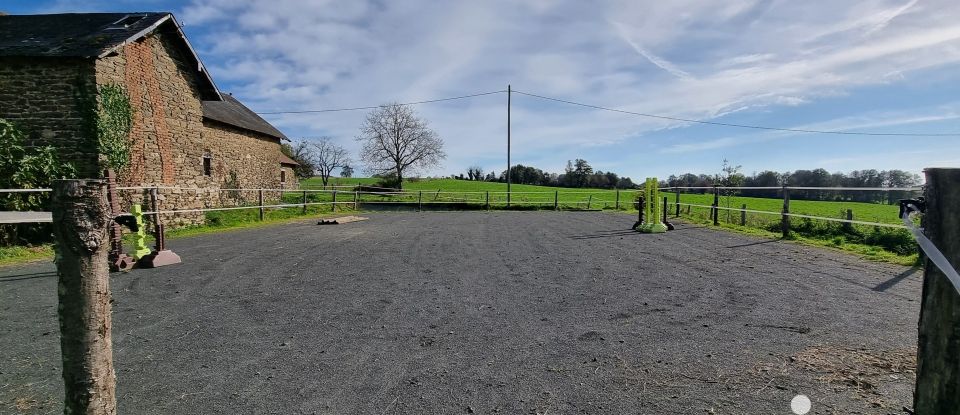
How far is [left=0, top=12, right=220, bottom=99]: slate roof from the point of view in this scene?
10.6 metres

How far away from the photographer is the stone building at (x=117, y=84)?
1063 centimetres

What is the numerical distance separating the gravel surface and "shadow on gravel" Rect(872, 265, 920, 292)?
1.2 inches

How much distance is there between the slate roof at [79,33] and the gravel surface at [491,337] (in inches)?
266

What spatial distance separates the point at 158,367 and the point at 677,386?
364cm

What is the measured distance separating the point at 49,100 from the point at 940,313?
1547cm

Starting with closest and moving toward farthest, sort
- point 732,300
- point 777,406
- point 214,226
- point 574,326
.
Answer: point 777,406 → point 574,326 → point 732,300 → point 214,226

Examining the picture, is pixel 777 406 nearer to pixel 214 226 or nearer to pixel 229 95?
pixel 214 226

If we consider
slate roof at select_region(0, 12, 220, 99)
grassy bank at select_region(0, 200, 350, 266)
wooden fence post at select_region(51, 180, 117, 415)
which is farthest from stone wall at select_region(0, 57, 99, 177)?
wooden fence post at select_region(51, 180, 117, 415)

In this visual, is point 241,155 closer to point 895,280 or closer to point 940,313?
point 895,280

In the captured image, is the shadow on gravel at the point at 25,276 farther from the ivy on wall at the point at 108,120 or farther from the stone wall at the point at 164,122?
the stone wall at the point at 164,122

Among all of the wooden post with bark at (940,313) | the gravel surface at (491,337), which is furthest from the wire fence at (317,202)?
the wooden post with bark at (940,313)

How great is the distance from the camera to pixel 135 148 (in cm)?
1223

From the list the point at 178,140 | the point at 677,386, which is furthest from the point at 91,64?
the point at 677,386

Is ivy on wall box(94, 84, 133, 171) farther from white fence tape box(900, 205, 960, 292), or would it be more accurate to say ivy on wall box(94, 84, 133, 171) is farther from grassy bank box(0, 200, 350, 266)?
white fence tape box(900, 205, 960, 292)
